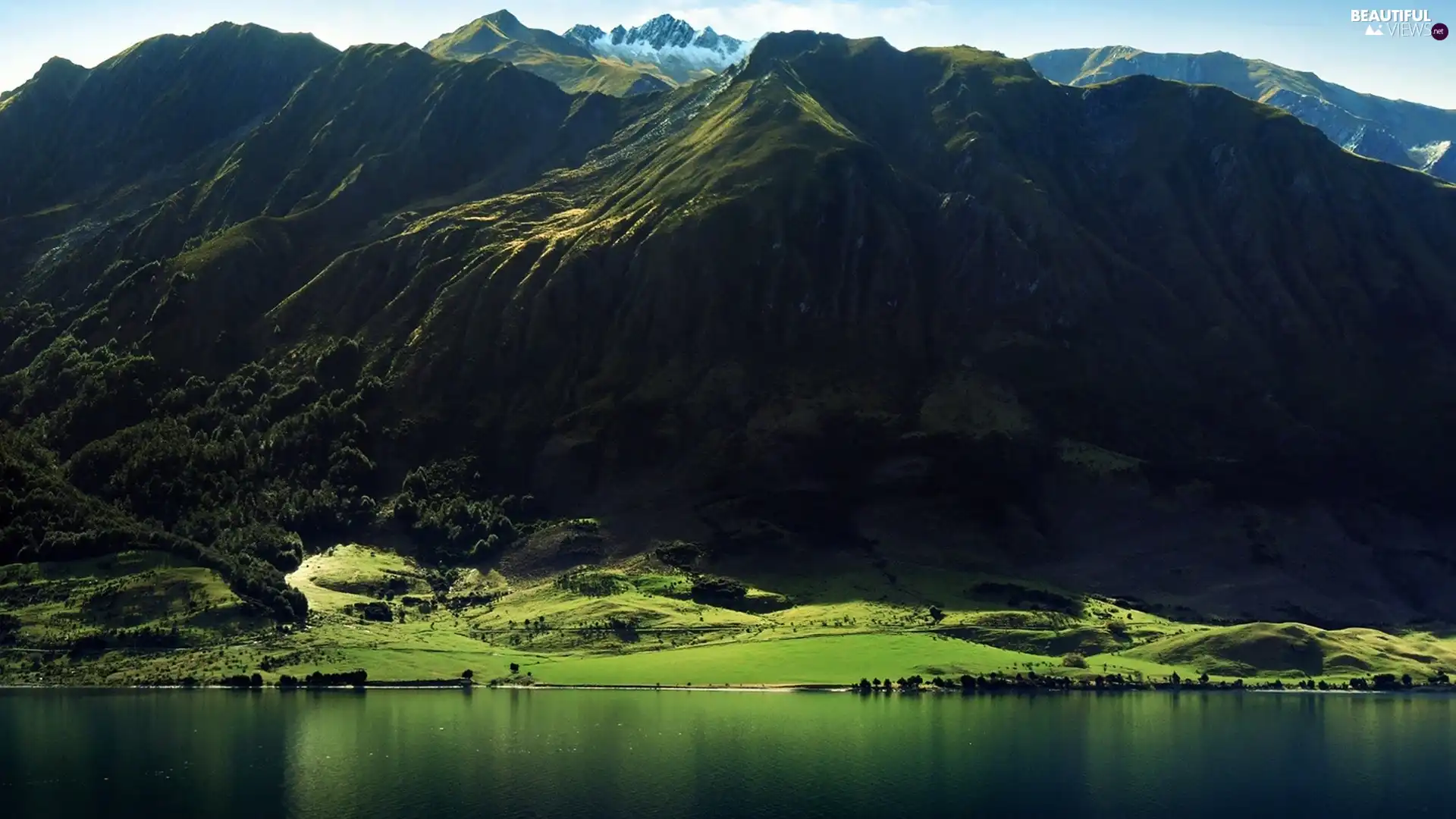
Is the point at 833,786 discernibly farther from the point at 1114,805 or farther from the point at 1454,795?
the point at 1454,795

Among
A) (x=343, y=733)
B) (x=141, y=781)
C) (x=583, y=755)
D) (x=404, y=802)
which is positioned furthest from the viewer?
(x=343, y=733)

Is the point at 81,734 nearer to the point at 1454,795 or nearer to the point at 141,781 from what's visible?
the point at 141,781

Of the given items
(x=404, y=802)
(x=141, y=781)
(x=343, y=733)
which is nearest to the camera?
(x=404, y=802)

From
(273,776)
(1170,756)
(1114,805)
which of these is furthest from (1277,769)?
(273,776)

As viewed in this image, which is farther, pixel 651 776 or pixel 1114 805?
pixel 651 776

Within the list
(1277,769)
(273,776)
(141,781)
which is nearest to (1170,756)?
(1277,769)

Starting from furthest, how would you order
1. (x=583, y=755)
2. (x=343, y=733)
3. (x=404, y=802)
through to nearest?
1. (x=343, y=733)
2. (x=583, y=755)
3. (x=404, y=802)

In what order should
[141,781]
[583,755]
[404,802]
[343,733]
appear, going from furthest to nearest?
[343,733], [583,755], [141,781], [404,802]

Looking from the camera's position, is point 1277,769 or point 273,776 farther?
point 1277,769
